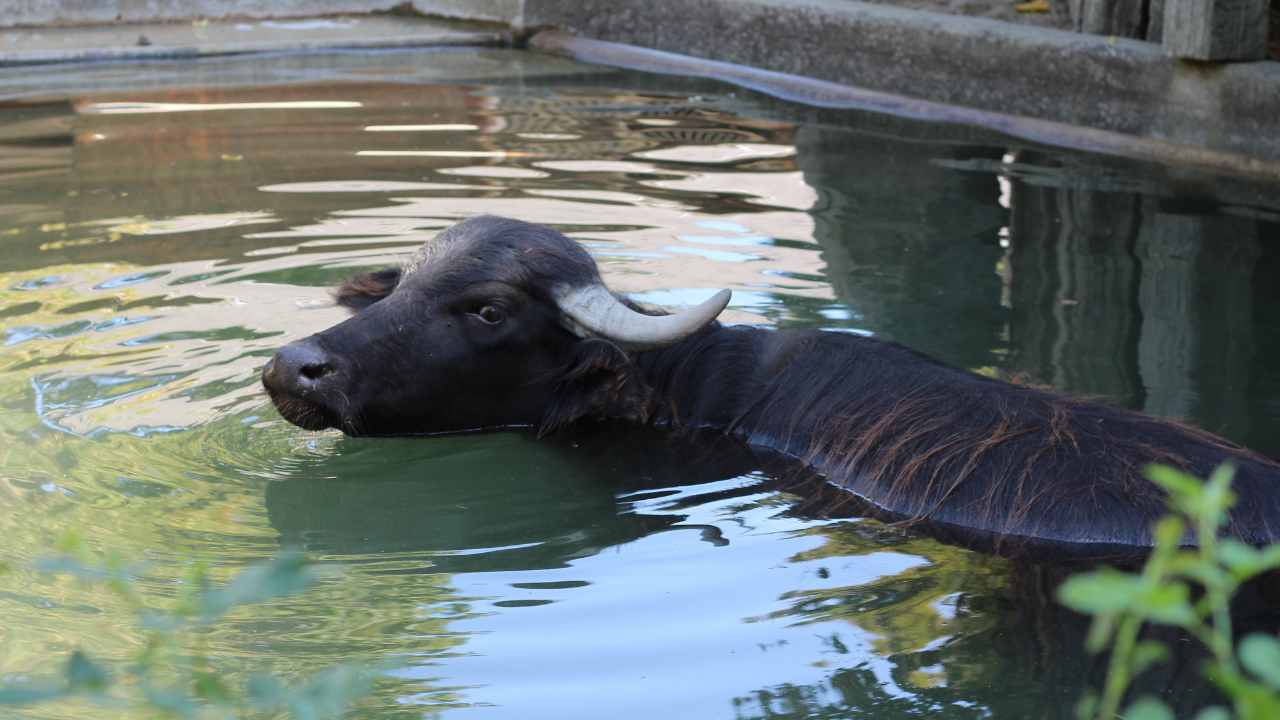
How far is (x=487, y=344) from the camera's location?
4.52 meters

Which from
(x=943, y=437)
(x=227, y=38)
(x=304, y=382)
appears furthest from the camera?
(x=227, y=38)

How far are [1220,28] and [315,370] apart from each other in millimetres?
5176

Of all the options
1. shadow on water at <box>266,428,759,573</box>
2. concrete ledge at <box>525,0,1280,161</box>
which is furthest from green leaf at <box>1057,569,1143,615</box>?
concrete ledge at <box>525,0,1280,161</box>

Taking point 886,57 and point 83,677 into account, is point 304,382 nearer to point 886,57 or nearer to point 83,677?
point 83,677

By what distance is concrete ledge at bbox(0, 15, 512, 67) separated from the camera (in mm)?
10852

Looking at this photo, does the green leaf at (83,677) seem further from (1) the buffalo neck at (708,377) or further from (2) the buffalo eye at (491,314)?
(1) the buffalo neck at (708,377)

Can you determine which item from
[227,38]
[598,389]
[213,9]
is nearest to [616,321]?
[598,389]

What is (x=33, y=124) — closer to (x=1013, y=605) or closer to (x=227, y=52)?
(x=227, y=52)

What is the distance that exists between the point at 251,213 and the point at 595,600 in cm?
412

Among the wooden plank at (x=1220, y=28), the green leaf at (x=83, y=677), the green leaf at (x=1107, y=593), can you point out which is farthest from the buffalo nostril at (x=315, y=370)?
the wooden plank at (x=1220, y=28)

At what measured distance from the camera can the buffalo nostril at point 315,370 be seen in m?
4.16

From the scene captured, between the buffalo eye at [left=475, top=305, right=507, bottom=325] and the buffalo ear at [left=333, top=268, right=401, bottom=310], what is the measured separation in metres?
0.45

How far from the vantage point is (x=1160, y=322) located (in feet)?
18.6

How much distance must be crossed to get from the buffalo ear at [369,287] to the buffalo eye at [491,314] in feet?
1.47
